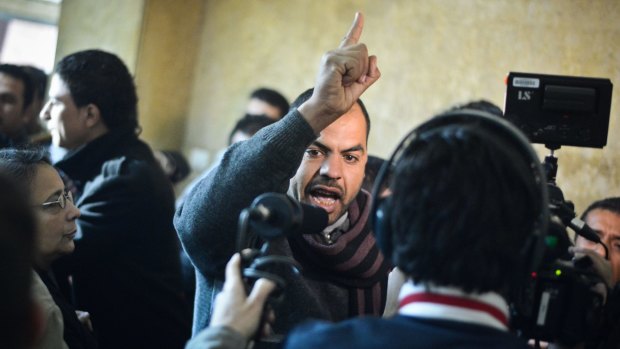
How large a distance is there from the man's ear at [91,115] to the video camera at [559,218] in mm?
1728

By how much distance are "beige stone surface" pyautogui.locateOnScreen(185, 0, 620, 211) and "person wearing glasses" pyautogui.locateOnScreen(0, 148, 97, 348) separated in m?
2.28

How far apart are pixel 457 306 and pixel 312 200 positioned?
1010 mm

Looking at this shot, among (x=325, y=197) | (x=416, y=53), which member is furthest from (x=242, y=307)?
(x=416, y=53)

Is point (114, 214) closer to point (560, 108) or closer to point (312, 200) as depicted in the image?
point (312, 200)

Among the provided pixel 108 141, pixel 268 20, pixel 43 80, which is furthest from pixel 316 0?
pixel 108 141

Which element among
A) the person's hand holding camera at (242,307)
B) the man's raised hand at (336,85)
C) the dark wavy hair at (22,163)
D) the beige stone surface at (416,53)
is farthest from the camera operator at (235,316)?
the beige stone surface at (416,53)

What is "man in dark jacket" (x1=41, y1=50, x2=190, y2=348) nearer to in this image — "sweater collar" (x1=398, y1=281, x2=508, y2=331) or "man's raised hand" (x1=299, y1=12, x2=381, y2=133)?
"man's raised hand" (x1=299, y1=12, x2=381, y2=133)

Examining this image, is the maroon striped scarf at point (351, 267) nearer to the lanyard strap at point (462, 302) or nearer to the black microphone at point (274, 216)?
the black microphone at point (274, 216)

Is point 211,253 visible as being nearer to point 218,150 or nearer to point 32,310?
point 32,310

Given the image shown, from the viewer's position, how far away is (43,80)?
14.8 ft

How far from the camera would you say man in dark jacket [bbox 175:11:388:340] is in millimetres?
1950

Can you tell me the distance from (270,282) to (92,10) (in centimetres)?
422

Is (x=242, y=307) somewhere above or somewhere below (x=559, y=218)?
below

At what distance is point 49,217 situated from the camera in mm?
2436
